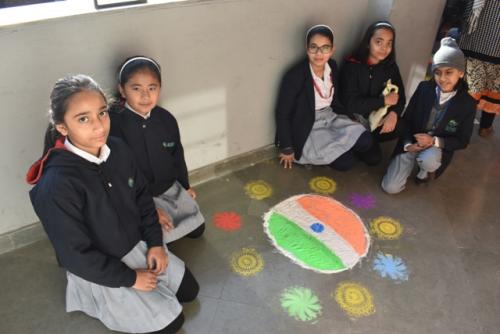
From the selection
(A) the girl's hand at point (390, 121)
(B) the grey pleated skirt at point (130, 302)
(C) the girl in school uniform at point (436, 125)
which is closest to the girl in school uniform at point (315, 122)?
(A) the girl's hand at point (390, 121)

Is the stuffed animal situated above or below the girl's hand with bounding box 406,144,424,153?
above

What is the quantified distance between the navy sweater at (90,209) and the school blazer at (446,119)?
1.58m

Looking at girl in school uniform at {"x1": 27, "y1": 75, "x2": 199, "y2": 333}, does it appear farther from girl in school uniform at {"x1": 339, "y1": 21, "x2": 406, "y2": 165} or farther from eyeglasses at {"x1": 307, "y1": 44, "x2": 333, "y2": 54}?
girl in school uniform at {"x1": 339, "y1": 21, "x2": 406, "y2": 165}

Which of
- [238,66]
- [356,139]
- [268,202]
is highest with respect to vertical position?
[238,66]

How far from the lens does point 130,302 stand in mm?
1407

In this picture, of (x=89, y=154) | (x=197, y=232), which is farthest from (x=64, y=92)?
(x=197, y=232)

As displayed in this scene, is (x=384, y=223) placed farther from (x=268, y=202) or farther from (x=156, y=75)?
(x=156, y=75)

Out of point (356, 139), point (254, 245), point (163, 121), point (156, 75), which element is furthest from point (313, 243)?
point (156, 75)

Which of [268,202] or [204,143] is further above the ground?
[204,143]

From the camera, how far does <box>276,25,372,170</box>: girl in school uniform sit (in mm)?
2178

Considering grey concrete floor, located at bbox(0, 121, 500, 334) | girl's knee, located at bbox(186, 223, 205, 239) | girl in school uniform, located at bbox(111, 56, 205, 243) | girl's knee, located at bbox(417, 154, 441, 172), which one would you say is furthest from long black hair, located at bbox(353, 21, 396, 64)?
girl's knee, located at bbox(186, 223, 205, 239)

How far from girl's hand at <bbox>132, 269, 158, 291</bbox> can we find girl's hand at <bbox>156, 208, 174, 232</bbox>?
298 mm

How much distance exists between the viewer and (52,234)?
4.05 ft

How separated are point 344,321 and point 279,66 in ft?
4.20
